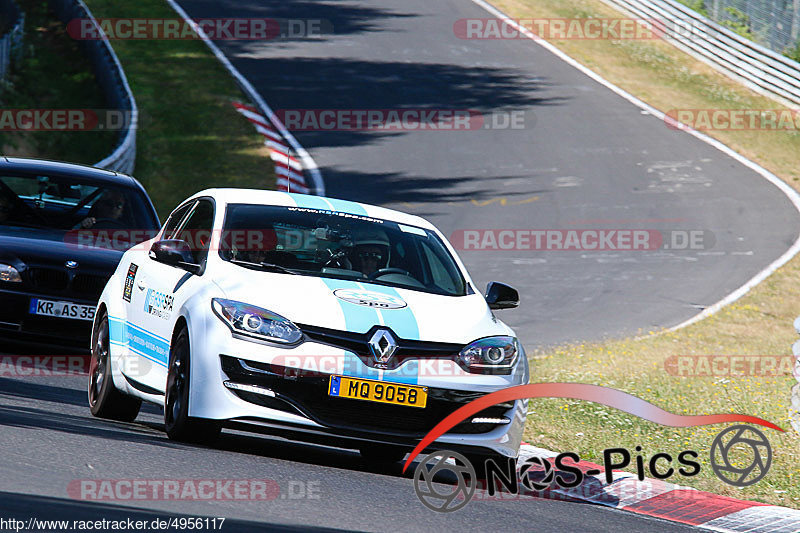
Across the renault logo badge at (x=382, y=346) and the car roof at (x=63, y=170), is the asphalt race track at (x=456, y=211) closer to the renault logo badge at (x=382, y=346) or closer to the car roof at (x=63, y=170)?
the renault logo badge at (x=382, y=346)

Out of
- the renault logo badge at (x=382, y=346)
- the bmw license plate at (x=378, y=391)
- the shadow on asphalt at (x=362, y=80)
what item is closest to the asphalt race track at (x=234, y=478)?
the bmw license plate at (x=378, y=391)

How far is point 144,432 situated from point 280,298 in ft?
5.49

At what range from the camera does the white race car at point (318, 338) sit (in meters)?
7.85

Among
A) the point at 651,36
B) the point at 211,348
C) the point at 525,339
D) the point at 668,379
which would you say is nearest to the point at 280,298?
the point at 211,348

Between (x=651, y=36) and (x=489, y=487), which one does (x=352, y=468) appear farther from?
(x=651, y=36)

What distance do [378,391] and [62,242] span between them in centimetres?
539

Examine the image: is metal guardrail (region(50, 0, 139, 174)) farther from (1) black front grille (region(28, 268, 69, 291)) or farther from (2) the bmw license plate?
(2) the bmw license plate

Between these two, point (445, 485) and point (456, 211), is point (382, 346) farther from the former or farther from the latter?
point (456, 211)

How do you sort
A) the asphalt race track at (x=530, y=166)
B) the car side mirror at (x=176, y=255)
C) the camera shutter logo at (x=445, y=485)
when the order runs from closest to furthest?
the camera shutter logo at (x=445, y=485) < the car side mirror at (x=176, y=255) < the asphalt race track at (x=530, y=166)

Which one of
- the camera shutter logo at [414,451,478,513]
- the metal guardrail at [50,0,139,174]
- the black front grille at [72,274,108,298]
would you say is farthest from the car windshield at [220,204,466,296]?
the metal guardrail at [50,0,139,174]

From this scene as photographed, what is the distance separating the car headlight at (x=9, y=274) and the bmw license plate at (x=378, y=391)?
196 inches

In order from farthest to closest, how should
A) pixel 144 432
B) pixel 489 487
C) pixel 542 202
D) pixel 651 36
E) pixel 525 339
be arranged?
pixel 651 36
pixel 542 202
pixel 525 339
pixel 144 432
pixel 489 487

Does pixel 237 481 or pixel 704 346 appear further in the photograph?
pixel 704 346

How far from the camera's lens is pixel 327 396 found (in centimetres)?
782
